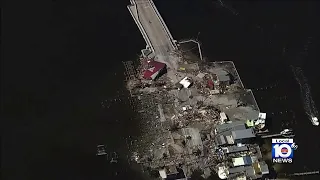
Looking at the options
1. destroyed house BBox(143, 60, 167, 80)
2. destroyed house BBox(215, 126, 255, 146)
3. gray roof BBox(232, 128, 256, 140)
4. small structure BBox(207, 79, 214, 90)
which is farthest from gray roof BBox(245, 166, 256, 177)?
destroyed house BBox(143, 60, 167, 80)

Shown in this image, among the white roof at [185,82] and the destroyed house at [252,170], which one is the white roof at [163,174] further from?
the white roof at [185,82]

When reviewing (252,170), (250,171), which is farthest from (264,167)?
(250,171)

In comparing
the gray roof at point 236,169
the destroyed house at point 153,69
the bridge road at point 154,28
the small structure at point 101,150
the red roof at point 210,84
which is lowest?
the gray roof at point 236,169

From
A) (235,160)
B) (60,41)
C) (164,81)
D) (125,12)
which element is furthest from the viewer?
(125,12)

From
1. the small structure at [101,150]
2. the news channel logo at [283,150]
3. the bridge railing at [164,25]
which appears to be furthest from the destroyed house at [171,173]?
the bridge railing at [164,25]

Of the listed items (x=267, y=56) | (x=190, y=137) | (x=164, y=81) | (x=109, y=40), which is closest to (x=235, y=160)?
(x=190, y=137)

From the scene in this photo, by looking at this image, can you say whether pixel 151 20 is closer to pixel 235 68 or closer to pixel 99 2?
pixel 99 2
